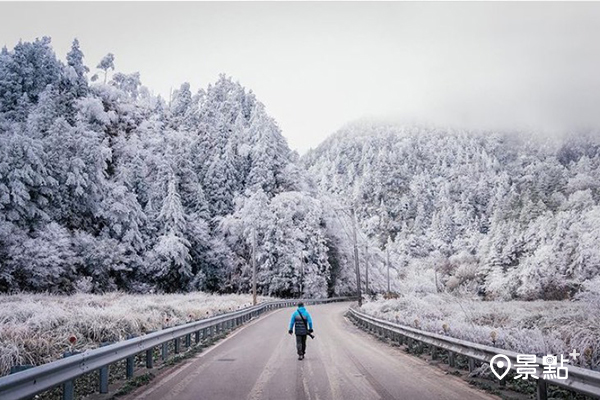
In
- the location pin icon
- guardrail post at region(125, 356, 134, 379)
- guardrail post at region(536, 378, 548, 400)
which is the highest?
the location pin icon

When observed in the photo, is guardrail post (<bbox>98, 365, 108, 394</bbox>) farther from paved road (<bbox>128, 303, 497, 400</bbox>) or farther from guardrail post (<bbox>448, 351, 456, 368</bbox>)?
guardrail post (<bbox>448, 351, 456, 368</bbox>)

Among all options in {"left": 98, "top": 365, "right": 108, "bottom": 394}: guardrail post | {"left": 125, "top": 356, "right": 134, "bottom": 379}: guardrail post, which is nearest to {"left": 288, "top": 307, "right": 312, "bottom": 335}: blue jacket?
{"left": 125, "top": 356, "right": 134, "bottom": 379}: guardrail post

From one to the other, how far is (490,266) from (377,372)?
96.0m

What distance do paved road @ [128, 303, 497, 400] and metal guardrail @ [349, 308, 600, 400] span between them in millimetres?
580

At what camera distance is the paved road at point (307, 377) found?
25.1ft

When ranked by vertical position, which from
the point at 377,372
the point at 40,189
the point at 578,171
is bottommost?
the point at 377,372

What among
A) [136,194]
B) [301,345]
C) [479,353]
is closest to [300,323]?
[301,345]

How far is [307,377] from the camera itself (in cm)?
929

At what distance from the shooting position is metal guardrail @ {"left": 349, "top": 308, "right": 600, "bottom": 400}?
18.7 feet

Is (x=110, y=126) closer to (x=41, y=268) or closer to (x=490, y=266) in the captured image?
(x=41, y=268)

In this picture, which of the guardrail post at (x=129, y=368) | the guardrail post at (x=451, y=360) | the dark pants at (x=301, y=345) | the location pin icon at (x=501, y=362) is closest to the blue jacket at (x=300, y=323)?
the dark pants at (x=301, y=345)

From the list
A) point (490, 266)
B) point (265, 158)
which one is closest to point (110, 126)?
point (265, 158)

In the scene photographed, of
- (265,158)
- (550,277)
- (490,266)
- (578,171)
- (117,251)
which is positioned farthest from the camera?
(578,171)

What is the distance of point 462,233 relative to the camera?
183875 mm
